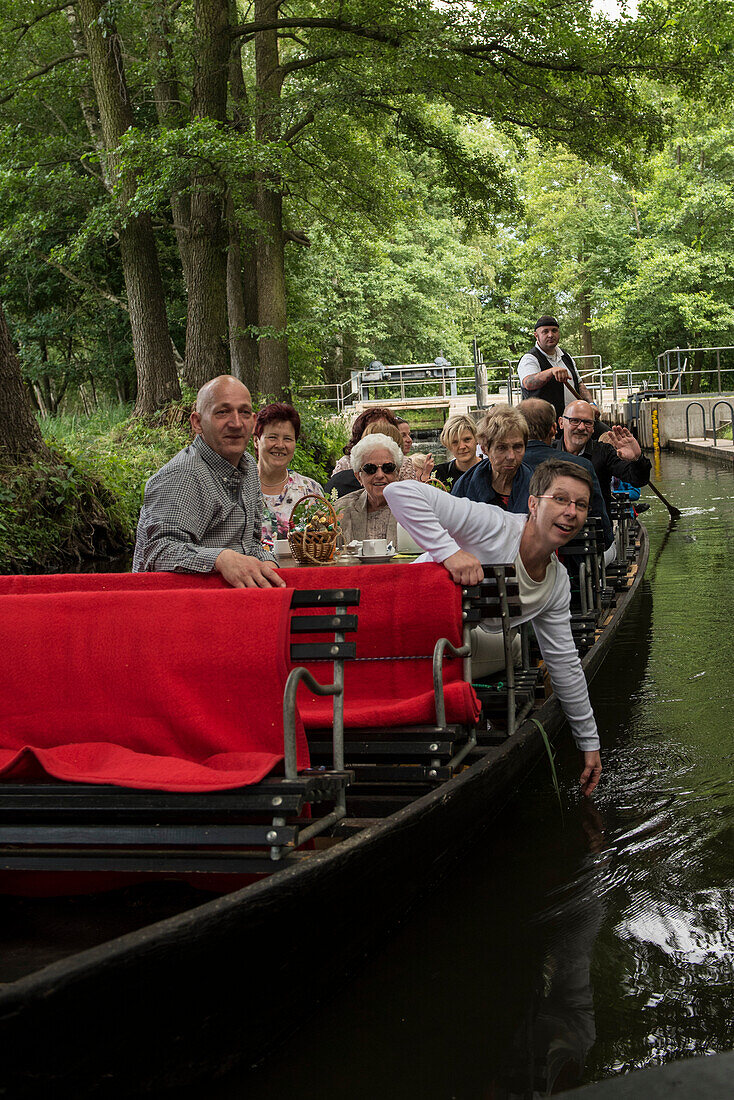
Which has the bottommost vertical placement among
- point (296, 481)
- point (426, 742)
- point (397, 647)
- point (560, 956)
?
point (560, 956)

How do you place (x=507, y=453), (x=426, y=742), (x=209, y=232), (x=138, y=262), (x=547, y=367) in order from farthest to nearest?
(x=138, y=262), (x=209, y=232), (x=547, y=367), (x=507, y=453), (x=426, y=742)

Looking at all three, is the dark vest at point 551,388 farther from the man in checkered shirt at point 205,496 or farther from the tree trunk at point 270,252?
the tree trunk at point 270,252

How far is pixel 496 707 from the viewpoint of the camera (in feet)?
14.6

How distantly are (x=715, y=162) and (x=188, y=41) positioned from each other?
857 inches

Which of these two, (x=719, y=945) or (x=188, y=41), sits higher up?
(x=188, y=41)

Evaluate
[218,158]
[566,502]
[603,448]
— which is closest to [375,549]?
[566,502]

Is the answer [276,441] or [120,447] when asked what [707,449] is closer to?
[120,447]

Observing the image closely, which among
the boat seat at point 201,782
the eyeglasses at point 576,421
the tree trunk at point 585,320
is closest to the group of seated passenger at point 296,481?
the eyeglasses at point 576,421

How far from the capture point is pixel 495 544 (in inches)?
162

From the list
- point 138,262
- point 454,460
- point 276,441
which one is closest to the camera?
point 276,441

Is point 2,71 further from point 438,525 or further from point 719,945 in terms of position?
point 719,945

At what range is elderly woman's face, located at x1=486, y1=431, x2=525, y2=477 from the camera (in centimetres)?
488

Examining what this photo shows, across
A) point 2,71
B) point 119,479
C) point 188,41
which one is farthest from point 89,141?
point 119,479

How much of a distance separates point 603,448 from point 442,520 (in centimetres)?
366
